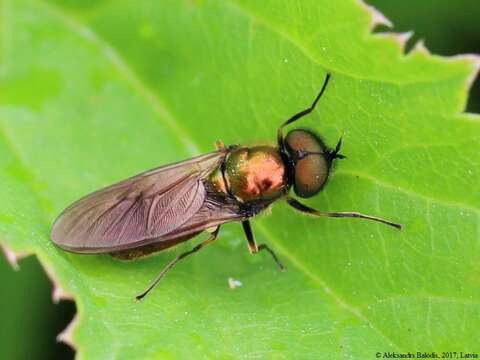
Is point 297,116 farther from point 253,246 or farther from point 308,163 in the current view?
point 253,246

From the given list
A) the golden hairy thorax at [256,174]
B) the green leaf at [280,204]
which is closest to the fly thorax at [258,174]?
the golden hairy thorax at [256,174]

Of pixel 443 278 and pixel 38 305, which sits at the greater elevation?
pixel 443 278

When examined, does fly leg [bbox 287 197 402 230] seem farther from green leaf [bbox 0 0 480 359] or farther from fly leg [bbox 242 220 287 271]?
fly leg [bbox 242 220 287 271]

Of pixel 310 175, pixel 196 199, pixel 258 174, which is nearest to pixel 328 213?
A: pixel 310 175

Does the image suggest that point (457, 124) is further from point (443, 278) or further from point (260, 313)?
point (260, 313)

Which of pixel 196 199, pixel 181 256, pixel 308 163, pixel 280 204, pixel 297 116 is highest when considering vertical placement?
pixel 297 116

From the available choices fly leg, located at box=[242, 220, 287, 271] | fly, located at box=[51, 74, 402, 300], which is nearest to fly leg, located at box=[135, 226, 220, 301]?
fly, located at box=[51, 74, 402, 300]

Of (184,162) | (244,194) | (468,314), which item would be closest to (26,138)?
(184,162)
